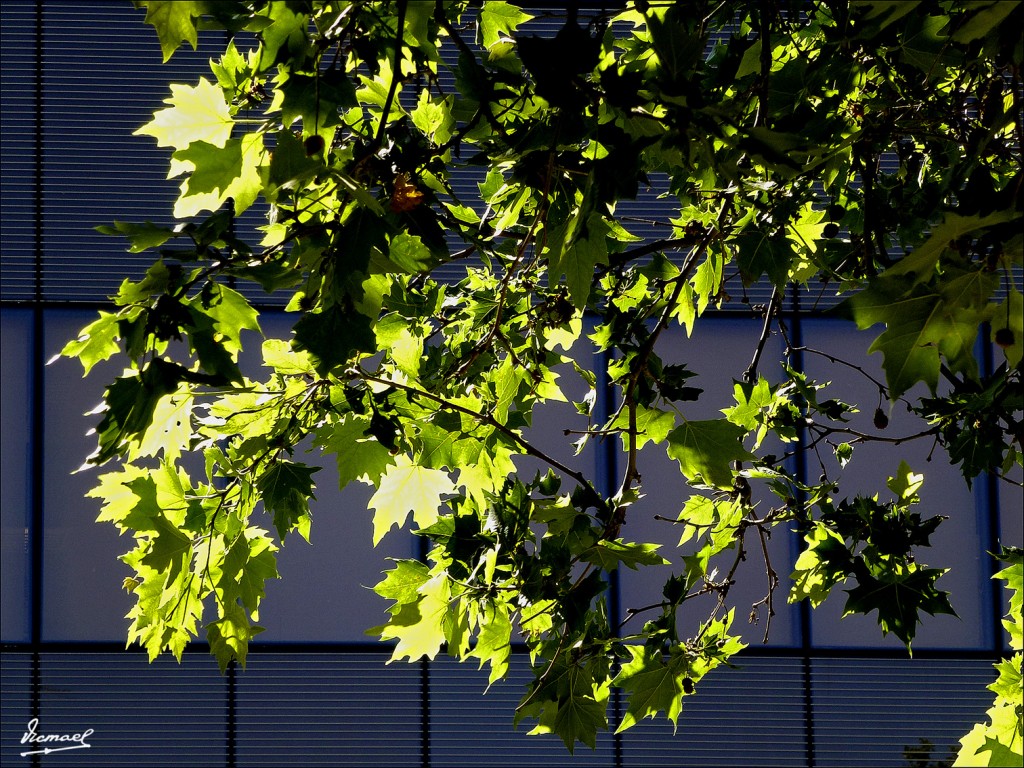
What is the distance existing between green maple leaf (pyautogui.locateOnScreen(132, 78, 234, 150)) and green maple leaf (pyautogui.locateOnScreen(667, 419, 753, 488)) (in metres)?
0.98

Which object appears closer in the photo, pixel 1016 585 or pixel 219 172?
pixel 219 172

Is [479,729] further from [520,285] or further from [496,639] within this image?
[520,285]

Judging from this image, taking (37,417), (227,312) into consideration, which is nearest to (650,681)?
(227,312)

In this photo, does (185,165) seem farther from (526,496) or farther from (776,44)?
(776,44)

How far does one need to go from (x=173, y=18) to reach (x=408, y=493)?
1.00m

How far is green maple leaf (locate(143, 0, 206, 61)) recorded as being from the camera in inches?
46.9

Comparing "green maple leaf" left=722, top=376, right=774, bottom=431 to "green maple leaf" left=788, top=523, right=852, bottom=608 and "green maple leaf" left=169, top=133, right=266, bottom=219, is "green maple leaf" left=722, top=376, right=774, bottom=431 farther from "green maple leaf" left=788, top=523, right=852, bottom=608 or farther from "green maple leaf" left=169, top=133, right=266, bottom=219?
"green maple leaf" left=169, top=133, right=266, bottom=219

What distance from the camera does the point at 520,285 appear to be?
197cm

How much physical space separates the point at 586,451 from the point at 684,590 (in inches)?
110

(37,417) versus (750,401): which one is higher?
(37,417)

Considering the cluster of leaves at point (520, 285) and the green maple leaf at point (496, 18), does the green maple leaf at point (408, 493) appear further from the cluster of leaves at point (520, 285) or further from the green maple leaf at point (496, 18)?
the green maple leaf at point (496, 18)

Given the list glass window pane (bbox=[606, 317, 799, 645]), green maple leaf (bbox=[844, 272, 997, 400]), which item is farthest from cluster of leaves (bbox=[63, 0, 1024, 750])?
glass window pane (bbox=[606, 317, 799, 645])

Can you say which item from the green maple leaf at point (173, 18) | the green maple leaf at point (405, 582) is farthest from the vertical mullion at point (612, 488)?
the green maple leaf at point (173, 18)

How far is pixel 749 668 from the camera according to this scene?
182 inches
